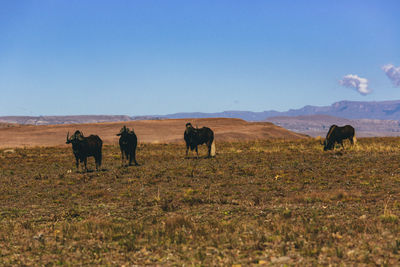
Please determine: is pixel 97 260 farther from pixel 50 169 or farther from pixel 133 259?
pixel 50 169

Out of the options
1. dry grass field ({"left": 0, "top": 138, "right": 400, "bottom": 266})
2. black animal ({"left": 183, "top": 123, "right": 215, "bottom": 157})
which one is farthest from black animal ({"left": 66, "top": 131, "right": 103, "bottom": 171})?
black animal ({"left": 183, "top": 123, "right": 215, "bottom": 157})

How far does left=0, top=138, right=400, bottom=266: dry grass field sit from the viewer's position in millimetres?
7930

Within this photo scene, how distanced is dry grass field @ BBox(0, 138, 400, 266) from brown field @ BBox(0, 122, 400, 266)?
3 cm

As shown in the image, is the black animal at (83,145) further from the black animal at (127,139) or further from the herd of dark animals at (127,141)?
the black animal at (127,139)

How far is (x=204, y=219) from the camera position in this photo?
434 inches

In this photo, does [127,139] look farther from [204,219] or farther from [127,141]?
[204,219]

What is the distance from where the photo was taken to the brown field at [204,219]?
26.0 ft

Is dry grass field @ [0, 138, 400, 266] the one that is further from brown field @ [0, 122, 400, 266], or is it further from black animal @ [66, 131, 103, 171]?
black animal @ [66, 131, 103, 171]

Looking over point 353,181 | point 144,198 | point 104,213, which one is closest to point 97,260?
A: point 104,213

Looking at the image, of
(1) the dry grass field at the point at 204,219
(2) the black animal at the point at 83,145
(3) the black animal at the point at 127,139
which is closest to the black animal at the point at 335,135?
(1) the dry grass field at the point at 204,219

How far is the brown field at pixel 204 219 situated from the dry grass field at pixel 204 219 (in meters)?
0.03

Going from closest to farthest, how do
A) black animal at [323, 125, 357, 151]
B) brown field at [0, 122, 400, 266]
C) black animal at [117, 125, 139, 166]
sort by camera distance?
1. brown field at [0, 122, 400, 266]
2. black animal at [117, 125, 139, 166]
3. black animal at [323, 125, 357, 151]

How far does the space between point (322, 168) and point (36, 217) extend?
1616cm

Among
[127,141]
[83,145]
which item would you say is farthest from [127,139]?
[83,145]
